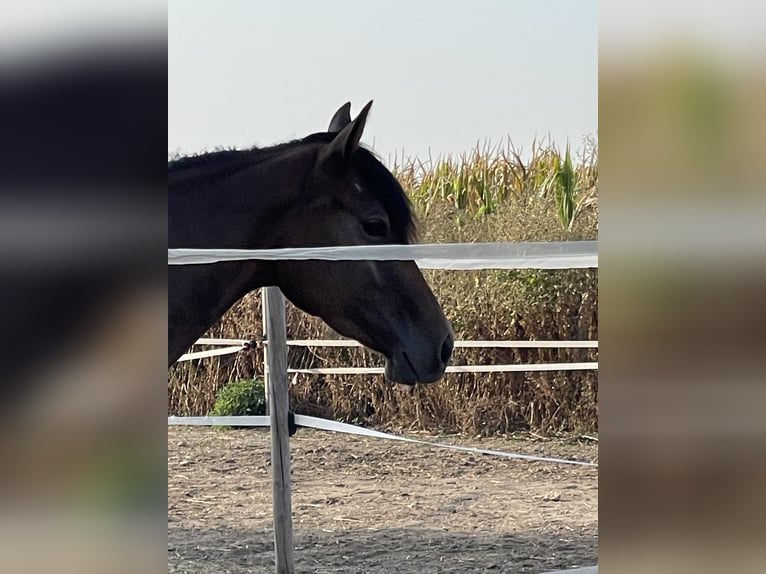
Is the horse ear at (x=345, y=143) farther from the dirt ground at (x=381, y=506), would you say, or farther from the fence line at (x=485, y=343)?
the fence line at (x=485, y=343)

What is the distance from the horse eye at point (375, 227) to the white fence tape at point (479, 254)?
0.40 meters

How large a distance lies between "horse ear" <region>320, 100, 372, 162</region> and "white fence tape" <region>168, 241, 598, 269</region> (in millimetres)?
429

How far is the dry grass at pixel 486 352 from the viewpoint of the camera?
5891mm

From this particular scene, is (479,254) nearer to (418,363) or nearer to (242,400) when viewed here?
(418,363)

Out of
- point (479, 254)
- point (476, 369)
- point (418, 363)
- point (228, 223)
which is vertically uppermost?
point (228, 223)

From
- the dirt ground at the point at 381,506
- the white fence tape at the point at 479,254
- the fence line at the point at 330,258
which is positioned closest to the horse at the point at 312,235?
the fence line at the point at 330,258

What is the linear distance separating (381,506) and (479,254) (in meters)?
3.06

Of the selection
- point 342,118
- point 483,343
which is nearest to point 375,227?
point 342,118

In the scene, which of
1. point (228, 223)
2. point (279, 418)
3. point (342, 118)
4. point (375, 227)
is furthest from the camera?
point (342, 118)

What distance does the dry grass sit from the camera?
5891 mm

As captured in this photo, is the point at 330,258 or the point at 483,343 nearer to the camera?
the point at 330,258

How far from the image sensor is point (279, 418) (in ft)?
8.66
